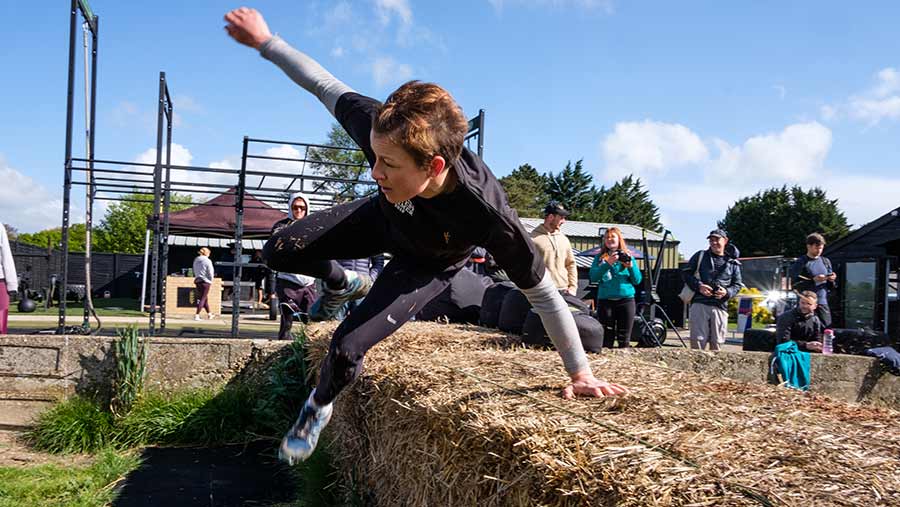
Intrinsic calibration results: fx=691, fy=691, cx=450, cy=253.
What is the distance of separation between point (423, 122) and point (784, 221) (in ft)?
225

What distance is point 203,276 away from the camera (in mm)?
15805

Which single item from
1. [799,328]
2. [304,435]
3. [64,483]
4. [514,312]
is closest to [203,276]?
[64,483]

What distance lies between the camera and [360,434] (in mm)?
4129

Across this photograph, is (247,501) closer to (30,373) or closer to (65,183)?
(30,373)

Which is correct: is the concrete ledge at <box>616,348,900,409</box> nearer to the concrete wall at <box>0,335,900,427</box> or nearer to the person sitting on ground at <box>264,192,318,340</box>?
the concrete wall at <box>0,335,900,427</box>

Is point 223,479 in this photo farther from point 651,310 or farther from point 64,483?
point 651,310

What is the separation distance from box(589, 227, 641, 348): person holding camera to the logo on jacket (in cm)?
523

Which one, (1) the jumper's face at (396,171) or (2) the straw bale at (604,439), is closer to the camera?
(2) the straw bale at (604,439)

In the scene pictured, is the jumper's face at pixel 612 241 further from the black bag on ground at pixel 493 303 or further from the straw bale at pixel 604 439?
the straw bale at pixel 604 439

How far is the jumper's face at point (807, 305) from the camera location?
7.73 m

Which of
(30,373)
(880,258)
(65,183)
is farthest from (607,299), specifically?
(880,258)

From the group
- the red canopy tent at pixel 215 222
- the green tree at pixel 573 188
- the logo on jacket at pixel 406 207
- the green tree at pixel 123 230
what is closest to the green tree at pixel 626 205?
the green tree at pixel 573 188

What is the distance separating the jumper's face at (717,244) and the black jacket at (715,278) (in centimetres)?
7

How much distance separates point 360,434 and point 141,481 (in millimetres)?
1765
